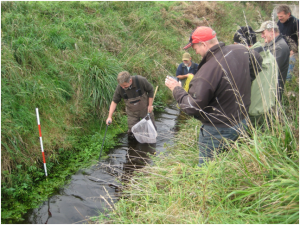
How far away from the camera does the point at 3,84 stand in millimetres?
4824

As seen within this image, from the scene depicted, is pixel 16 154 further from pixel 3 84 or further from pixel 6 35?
pixel 6 35

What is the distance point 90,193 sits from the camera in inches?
165

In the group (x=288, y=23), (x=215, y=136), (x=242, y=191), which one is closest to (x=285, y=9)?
(x=288, y=23)

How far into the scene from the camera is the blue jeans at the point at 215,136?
298cm

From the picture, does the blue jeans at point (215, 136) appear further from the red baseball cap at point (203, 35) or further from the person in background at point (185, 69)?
the person in background at point (185, 69)

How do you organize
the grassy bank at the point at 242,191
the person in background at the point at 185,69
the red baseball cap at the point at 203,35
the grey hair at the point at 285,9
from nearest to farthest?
the grassy bank at the point at 242,191, the red baseball cap at the point at 203,35, the grey hair at the point at 285,9, the person in background at the point at 185,69

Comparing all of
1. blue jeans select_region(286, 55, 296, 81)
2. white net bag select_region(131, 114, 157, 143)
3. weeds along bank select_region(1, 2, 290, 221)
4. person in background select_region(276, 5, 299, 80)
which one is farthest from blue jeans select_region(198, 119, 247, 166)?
blue jeans select_region(286, 55, 296, 81)

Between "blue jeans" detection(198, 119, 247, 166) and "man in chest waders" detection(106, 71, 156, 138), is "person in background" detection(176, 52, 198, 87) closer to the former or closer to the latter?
"man in chest waders" detection(106, 71, 156, 138)

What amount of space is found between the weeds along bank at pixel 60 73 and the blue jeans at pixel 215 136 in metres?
1.73

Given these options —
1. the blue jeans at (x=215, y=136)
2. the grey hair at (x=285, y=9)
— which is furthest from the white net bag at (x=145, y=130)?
the grey hair at (x=285, y=9)

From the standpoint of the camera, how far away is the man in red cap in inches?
108

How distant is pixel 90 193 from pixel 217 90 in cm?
282

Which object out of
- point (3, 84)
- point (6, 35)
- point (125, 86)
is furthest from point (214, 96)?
point (6, 35)

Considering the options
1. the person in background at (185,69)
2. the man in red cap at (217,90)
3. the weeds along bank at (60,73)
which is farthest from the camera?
the person in background at (185,69)
